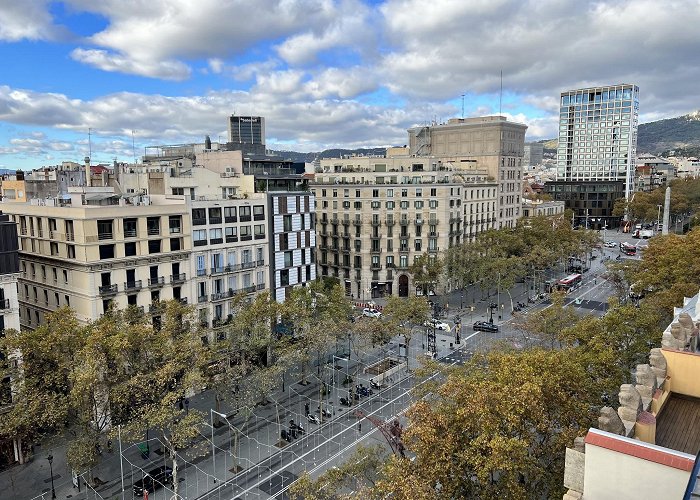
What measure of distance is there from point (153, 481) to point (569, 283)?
8422 cm

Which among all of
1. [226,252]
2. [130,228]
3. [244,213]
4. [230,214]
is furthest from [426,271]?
[130,228]

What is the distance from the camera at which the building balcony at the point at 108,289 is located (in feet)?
161

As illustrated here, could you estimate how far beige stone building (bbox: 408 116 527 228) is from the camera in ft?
361

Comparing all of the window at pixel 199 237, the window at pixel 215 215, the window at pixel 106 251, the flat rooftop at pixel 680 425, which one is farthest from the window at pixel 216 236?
the flat rooftop at pixel 680 425

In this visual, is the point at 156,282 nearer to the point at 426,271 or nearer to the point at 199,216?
the point at 199,216

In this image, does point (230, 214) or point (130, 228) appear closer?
point (130, 228)

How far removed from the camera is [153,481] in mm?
37844

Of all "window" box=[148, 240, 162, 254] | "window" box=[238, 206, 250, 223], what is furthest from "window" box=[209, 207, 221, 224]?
"window" box=[148, 240, 162, 254]

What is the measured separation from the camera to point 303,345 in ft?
167

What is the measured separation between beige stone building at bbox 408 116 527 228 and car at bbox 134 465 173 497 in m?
86.1

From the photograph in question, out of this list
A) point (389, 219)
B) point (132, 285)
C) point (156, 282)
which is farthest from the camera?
point (389, 219)

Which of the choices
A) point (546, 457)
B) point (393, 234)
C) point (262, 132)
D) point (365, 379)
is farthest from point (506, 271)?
point (262, 132)

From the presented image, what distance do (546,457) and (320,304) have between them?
127 ft

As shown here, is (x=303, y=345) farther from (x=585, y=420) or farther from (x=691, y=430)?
(x=691, y=430)
